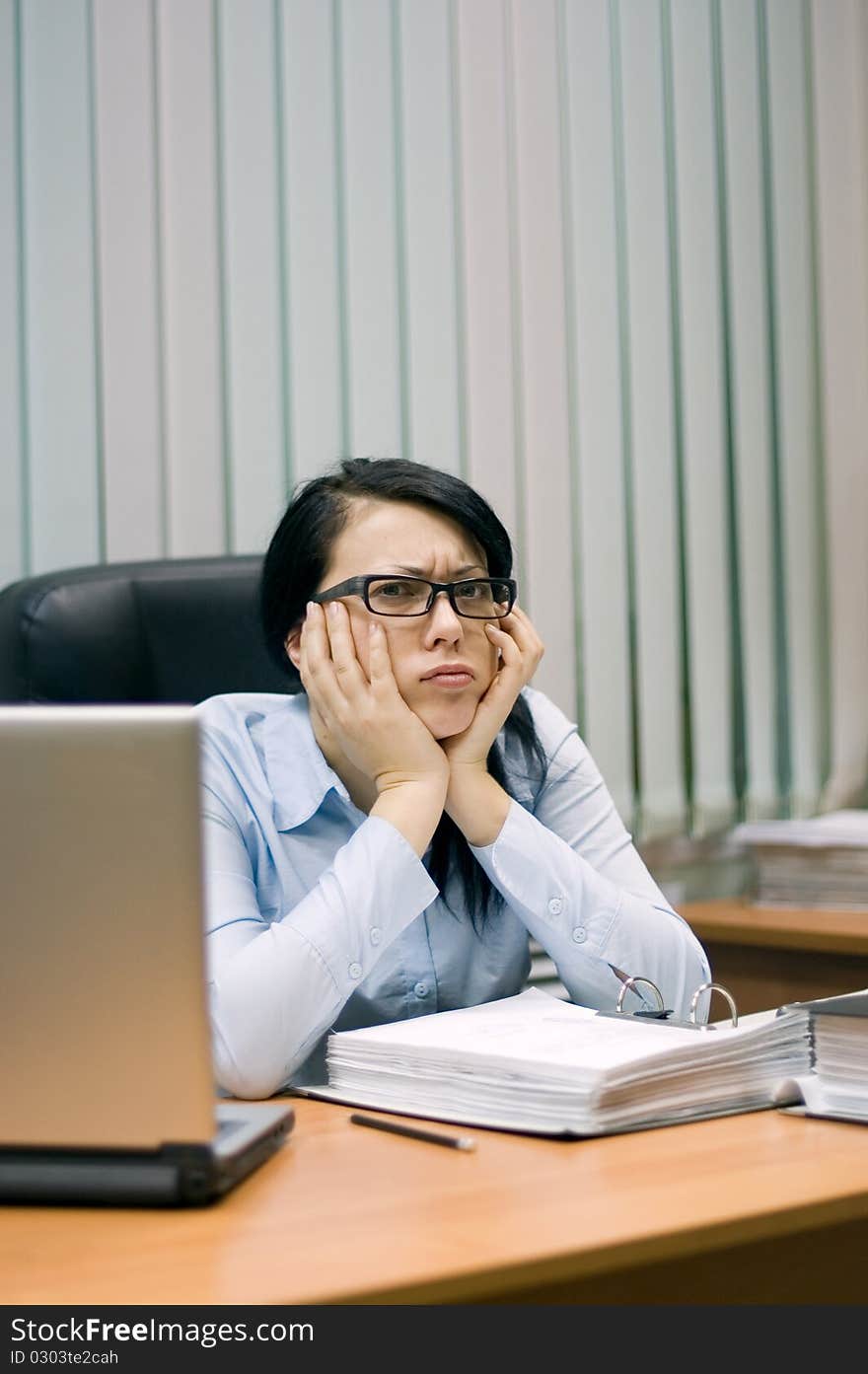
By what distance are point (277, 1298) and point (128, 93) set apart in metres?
1.75

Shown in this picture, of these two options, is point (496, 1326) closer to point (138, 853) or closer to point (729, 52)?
point (138, 853)

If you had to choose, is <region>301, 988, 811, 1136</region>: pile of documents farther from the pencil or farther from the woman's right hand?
the woman's right hand

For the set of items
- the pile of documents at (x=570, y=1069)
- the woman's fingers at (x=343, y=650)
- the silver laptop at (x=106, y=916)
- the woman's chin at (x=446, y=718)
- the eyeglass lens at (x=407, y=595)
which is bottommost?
the pile of documents at (x=570, y=1069)

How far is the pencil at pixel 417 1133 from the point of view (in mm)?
874

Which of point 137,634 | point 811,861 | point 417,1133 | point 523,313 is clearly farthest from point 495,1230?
point 523,313

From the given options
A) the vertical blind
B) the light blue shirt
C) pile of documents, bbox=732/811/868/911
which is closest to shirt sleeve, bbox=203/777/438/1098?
the light blue shirt

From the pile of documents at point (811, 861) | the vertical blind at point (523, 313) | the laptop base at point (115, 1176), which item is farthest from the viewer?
the pile of documents at point (811, 861)

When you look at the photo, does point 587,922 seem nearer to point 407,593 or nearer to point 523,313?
point 407,593

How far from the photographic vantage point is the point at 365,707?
1.38 meters

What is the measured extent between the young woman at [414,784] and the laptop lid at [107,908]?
0.49 m

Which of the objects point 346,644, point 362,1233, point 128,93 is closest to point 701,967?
point 346,644

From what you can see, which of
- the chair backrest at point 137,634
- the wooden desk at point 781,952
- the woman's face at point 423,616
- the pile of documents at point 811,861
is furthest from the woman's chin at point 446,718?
the pile of documents at point 811,861

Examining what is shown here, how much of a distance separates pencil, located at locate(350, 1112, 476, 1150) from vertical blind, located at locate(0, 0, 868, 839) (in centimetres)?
115

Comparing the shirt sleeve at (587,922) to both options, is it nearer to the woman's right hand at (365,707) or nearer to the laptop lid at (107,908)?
the woman's right hand at (365,707)
